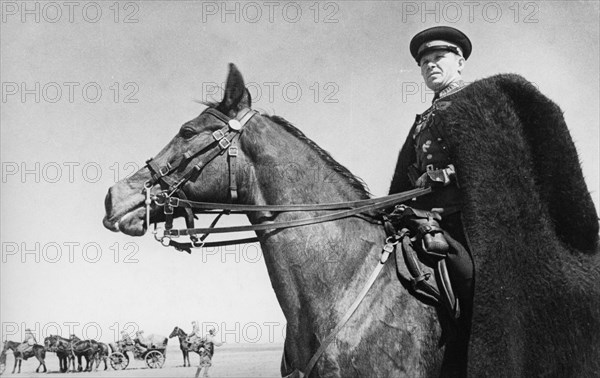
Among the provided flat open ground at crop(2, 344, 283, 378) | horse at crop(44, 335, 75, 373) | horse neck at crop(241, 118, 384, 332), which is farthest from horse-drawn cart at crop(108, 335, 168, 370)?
horse neck at crop(241, 118, 384, 332)

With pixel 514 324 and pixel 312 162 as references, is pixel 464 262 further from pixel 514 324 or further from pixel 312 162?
pixel 312 162

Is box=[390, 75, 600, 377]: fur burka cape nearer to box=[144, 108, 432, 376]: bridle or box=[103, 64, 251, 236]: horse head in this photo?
box=[144, 108, 432, 376]: bridle

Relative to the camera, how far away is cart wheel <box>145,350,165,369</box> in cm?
3142

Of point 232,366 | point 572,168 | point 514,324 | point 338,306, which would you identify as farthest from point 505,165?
point 232,366

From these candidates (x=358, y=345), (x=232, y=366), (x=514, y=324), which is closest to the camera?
(x=358, y=345)

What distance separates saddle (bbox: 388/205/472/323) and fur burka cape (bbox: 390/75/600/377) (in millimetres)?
188

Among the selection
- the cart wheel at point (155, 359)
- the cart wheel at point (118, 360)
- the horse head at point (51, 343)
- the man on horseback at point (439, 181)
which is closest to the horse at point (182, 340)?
the cart wheel at point (155, 359)

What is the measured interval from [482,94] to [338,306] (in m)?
2.05

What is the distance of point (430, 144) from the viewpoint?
234 inches

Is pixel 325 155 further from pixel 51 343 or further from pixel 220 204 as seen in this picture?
pixel 51 343

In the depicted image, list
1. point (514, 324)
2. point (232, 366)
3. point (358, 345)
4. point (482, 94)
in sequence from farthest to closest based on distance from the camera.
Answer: point (232, 366), point (482, 94), point (514, 324), point (358, 345)

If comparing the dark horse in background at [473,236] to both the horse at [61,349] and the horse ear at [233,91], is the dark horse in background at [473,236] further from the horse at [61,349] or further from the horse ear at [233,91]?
the horse at [61,349]

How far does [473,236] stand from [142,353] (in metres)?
27.9

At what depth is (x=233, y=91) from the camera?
577 centimetres
